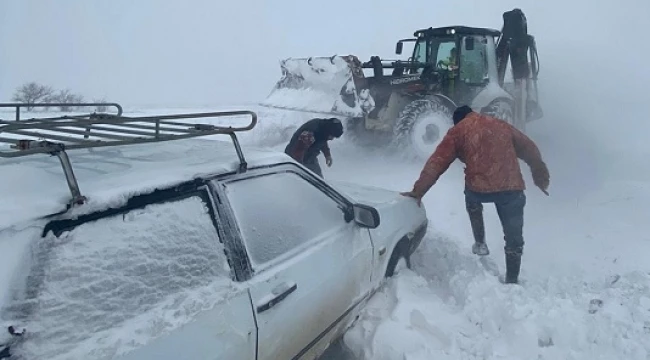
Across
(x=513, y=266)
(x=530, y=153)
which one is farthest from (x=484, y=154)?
(x=513, y=266)

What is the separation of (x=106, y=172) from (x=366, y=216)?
4.87 ft

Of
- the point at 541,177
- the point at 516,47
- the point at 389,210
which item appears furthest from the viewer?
the point at 516,47

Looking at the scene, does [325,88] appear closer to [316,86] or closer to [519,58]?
[316,86]

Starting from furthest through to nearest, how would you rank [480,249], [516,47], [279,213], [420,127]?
[516,47]
[420,127]
[480,249]
[279,213]

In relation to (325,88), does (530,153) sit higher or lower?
lower

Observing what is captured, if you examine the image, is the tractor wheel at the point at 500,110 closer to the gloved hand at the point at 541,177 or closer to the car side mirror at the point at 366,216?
the gloved hand at the point at 541,177

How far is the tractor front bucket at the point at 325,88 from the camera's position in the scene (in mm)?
8375

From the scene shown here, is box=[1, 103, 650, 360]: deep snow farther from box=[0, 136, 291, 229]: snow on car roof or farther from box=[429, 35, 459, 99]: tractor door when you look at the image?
box=[429, 35, 459, 99]: tractor door

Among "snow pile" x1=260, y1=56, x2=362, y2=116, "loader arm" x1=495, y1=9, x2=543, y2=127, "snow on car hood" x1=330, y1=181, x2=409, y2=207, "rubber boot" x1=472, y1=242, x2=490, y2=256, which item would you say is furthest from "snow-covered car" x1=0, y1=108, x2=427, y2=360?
"loader arm" x1=495, y1=9, x2=543, y2=127

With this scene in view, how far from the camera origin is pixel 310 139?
554 cm

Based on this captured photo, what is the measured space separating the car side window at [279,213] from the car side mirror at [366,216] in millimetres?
96

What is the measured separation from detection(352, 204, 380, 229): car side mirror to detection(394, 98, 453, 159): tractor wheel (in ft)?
19.1

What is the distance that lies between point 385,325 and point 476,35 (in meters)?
7.90

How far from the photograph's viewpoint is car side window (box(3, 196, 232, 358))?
160cm
